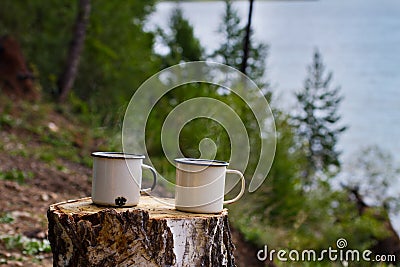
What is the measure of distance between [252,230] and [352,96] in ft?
15.3

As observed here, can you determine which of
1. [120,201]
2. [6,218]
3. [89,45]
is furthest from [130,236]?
[89,45]

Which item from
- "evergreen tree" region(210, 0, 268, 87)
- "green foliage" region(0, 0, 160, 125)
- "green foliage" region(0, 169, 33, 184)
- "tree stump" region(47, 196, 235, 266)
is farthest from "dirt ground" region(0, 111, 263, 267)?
"evergreen tree" region(210, 0, 268, 87)

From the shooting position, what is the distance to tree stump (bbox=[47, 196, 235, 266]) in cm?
193

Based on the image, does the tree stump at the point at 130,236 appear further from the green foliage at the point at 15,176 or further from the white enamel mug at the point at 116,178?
the green foliage at the point at 15,176

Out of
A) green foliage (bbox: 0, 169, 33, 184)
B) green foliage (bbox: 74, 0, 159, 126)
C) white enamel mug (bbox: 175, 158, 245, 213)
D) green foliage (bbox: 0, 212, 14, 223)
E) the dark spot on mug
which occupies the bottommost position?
green foliage (bbox: 0, 212, 14, 223)

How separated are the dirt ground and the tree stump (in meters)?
1.10

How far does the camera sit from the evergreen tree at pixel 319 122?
7684 mm

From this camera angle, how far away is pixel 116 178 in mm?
1993

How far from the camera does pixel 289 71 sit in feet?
30.5

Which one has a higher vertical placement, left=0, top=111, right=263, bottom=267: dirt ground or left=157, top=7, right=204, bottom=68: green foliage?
left=157, top=7, right=204, bottom=68: green foliage

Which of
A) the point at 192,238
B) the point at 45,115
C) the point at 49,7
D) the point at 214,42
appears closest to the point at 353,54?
the point at 214,42

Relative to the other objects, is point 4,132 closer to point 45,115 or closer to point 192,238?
point 45,115

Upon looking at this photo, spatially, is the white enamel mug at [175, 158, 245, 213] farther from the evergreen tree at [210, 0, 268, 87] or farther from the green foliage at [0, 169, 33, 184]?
the evergreen tree at [210, 0, 268, 87]

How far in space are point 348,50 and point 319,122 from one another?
Result: 2.64 meters
